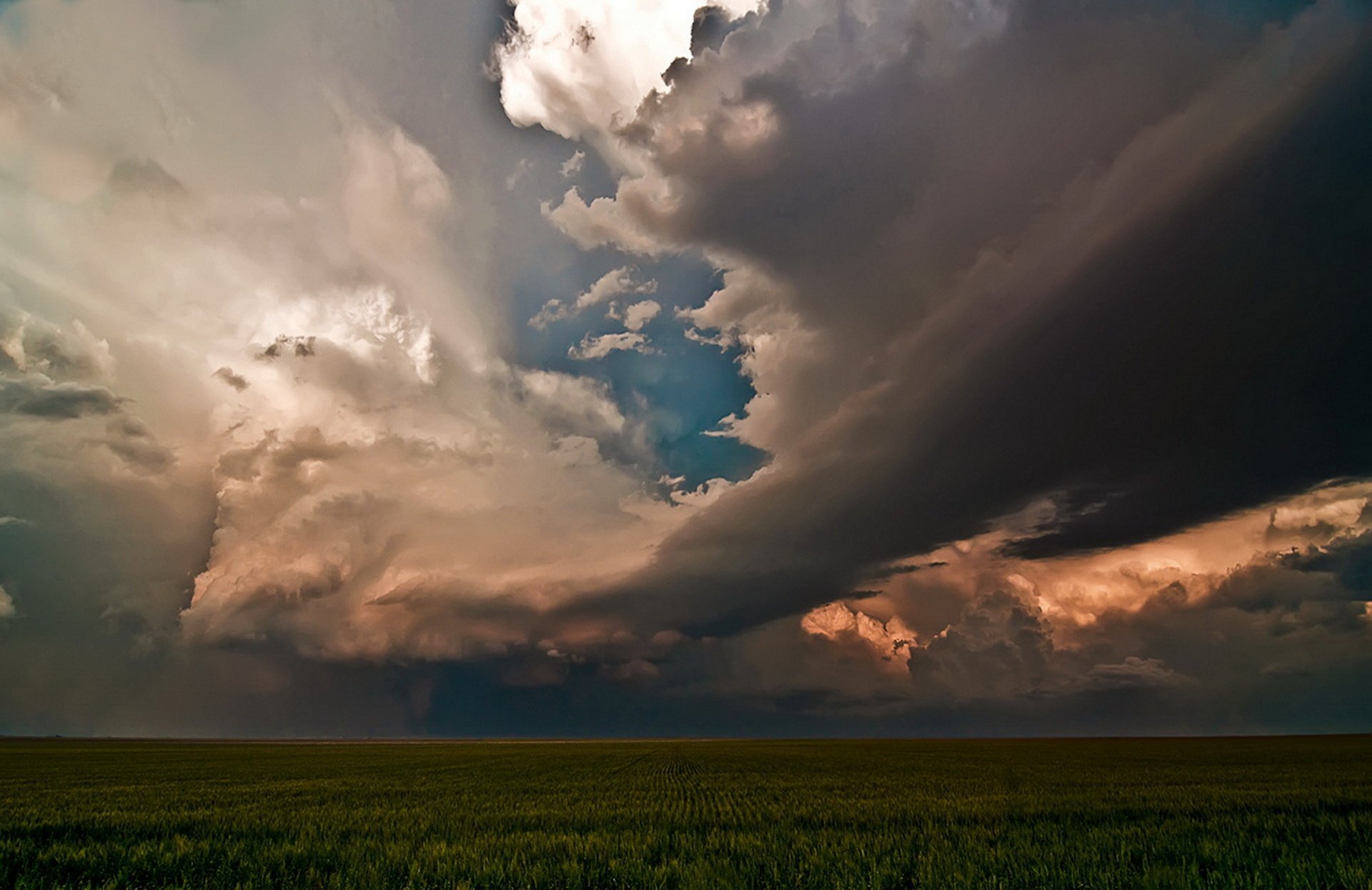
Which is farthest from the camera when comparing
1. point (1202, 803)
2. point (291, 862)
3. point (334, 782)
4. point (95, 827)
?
point (334, 782)

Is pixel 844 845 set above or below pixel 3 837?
below

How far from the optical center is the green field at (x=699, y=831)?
1147 cm

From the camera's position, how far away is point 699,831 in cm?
1752

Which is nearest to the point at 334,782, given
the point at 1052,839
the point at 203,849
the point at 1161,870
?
the point at 203,849

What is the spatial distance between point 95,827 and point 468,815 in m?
9.61

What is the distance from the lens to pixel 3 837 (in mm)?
16672

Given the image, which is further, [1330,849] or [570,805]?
[570,805]

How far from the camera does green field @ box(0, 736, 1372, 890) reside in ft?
37.6

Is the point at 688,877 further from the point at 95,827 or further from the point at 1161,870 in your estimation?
the point at 95,827

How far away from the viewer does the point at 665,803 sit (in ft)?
79.9

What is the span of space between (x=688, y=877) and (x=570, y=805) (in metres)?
14.3

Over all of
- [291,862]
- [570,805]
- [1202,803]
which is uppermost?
[291,862]

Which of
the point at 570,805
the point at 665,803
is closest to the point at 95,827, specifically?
the point at 570,805

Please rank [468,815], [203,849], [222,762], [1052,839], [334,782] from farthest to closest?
[222,762]
[334,782]
[468,815]
[1052,839]
[203,849]
